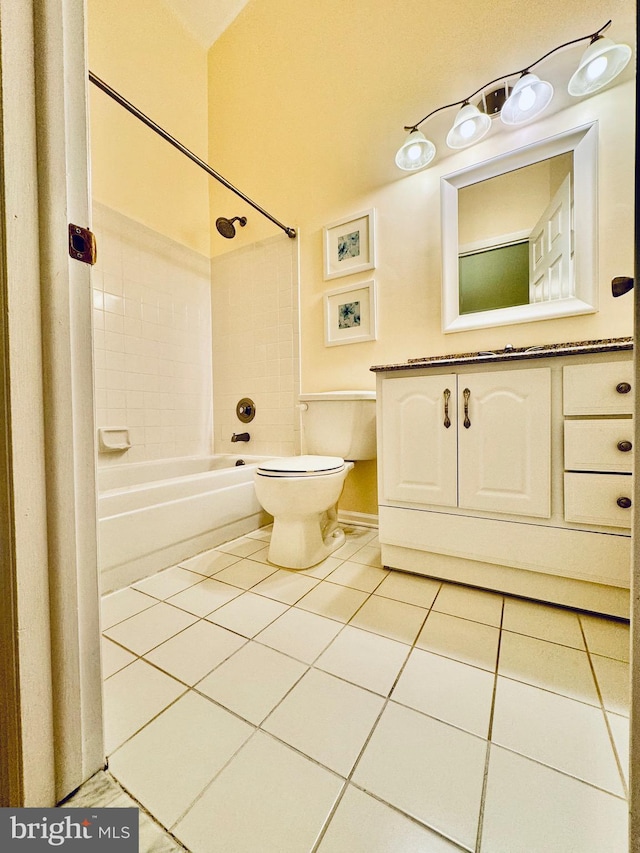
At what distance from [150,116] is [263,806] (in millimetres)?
3038

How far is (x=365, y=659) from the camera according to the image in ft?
2.76

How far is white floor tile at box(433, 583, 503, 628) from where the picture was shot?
1.01 m

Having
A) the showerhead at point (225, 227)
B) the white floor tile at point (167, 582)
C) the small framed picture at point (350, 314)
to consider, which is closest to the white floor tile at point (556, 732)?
the white floor tile at point (167, 582)

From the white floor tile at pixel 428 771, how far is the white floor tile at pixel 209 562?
87 cm

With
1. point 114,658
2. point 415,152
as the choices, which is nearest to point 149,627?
point 114,658

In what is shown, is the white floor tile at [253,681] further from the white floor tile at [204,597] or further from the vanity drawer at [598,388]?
the vanity drawer at [598,388]

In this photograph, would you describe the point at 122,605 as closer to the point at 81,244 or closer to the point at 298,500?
the point at 298,500

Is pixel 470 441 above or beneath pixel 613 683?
above

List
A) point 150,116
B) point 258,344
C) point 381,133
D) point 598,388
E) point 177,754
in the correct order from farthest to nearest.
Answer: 1. point 258,344
2. point 150,116
3. point 381,133
4. point 598,388
5. point 177,754

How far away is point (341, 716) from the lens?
2.23 ft

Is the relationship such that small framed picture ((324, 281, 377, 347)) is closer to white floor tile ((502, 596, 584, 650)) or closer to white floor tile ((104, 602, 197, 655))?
white floor tile ((502, 596, 584, 650))

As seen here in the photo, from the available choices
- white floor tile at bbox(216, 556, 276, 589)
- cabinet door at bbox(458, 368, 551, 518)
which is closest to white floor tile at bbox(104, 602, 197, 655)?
white floor tile at bbox(216, 556, 276, 589)

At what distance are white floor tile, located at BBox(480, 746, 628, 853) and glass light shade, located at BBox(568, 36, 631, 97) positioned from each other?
2055 mm

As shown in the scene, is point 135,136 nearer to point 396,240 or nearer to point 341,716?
point 396,240
